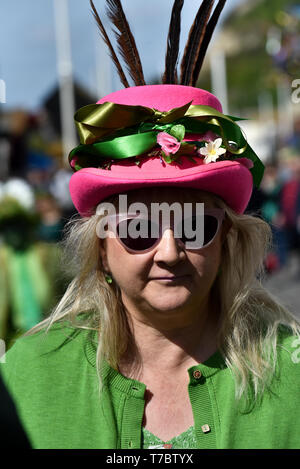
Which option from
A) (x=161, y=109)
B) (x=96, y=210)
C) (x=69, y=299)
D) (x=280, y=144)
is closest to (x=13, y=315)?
(x=69, y=299)

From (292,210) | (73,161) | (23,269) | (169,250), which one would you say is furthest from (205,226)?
(292,210)

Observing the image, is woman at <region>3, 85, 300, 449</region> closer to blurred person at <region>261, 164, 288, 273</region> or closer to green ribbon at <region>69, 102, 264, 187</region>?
green ribbon at <region>69, 102, 264, 187</region>

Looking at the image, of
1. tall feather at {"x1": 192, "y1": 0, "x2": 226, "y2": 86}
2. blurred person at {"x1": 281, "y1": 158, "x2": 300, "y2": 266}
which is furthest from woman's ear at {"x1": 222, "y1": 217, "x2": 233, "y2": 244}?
blurred person at {"x1": 281, "y1": 158, "x2": 300, "y2": 266}

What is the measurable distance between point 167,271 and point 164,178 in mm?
295

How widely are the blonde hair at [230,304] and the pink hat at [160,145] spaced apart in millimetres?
123

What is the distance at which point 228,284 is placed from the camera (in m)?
2.28

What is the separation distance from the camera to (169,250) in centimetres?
197

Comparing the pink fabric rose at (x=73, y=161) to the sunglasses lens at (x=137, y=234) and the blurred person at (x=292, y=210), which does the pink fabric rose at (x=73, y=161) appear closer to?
the sunglasses lens at (x=137, y=234)

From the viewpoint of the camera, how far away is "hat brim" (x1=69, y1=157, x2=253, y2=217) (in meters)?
1.96

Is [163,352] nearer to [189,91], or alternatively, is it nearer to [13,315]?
[189,91]

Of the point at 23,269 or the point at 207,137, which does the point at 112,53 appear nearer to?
the point at 207,137

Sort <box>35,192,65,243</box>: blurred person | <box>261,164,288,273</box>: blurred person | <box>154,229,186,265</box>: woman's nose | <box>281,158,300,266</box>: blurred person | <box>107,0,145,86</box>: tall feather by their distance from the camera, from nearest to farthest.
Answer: <box>154,229,186,265</box>: woman's nose → <box>107,0,145,86</box>: tall feather → <box>35,192,65,243</box>: blurred person → <box>281,158,300,266</box>: blurred person → <box>261,164,288,273</box>: blurred person

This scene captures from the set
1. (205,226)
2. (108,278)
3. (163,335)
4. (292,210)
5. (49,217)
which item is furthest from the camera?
(292,210)

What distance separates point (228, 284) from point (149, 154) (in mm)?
581
